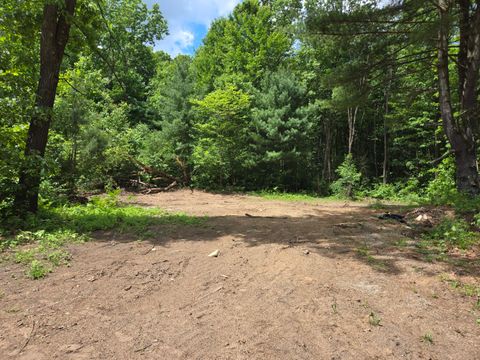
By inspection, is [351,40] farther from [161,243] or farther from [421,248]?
[161,243]

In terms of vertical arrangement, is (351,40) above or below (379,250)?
above

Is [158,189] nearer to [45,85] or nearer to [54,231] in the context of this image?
[45,85]

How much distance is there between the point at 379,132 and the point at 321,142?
3.99m

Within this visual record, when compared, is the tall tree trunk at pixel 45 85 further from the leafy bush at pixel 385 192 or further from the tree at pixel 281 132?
the leafy bush at pixel 385 192

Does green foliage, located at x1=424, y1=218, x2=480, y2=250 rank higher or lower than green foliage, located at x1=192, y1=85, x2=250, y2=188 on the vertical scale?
lower

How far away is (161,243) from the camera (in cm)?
513

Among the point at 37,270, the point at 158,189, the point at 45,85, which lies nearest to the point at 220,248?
the point at 37,270

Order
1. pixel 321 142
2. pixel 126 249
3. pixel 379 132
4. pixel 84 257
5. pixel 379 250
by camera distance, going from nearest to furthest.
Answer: pixel 84 257, pixel 126 249, pixel 379 250, pixel 379 132, pixel 321 142

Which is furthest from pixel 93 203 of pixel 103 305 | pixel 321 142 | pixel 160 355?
pixel 321 142

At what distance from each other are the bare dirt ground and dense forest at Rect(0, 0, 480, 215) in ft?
10.3

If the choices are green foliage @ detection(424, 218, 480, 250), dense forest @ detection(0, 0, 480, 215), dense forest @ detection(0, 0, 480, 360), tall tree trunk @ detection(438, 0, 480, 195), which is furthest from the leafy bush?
green foliage @ detection(424, 218, 480, 250)

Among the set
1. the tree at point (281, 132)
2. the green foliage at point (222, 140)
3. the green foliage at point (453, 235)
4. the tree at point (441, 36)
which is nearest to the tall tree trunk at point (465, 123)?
the tree at point (441, 36)

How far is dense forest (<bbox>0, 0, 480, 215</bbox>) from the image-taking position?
20.8 ft

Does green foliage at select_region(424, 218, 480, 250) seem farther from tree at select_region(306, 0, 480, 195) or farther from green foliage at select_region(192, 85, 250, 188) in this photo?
green foliage at select_region(192, 85, 250, 188)
